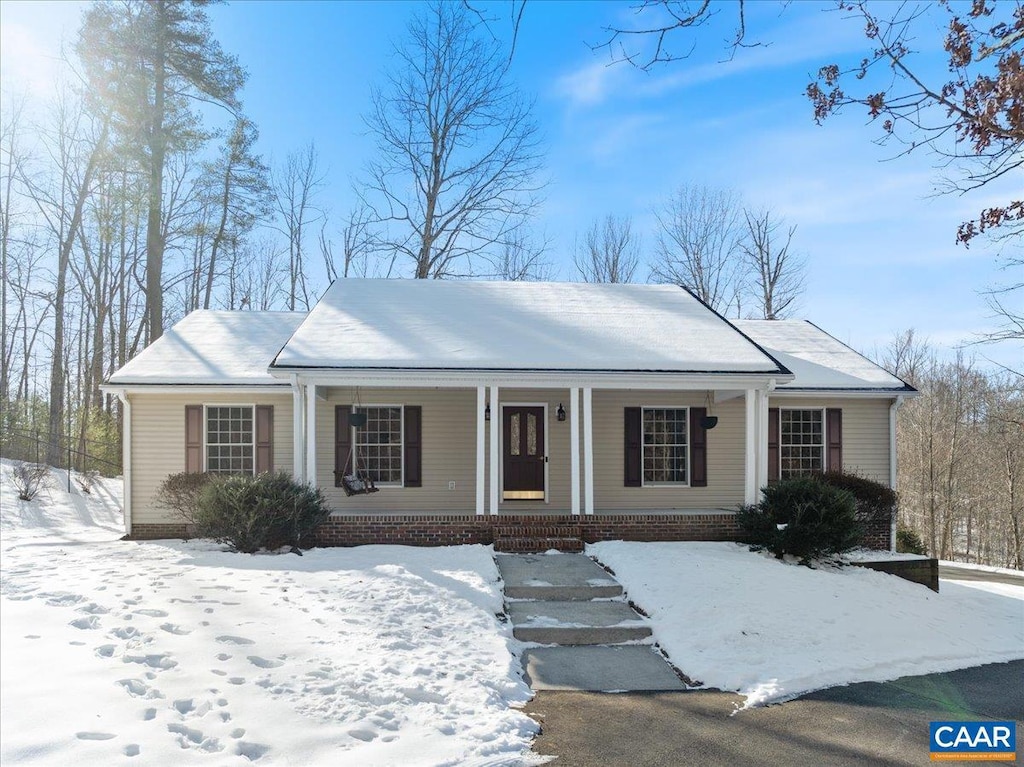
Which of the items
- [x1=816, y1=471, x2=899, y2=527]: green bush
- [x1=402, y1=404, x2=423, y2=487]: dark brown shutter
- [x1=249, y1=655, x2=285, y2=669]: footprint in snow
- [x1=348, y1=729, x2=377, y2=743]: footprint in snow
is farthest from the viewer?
[x1=402, y1=404, x2=423, y2=487]: dark brown shutter

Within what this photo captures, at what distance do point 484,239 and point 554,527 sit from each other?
14886 mm

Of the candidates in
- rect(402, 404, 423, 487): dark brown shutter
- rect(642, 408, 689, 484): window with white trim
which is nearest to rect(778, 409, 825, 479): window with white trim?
rect(642, 408, 689, 484): window with white trim

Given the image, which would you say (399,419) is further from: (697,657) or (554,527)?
(697,657)

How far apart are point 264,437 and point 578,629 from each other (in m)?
7.36

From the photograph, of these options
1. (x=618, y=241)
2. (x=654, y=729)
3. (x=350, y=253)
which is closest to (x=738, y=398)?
(x=654, y=729)

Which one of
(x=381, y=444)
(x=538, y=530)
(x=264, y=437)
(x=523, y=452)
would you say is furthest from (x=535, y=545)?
(x=264, y=437)

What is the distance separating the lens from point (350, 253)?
2669 centimetres

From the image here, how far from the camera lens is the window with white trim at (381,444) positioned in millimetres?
11945

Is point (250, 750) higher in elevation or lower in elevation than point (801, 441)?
lower

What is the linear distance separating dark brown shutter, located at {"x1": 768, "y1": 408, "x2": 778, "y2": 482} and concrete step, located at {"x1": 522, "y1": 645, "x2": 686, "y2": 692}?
6.99 m

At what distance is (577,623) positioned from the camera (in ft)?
22.6

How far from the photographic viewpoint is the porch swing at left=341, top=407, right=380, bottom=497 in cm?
1058

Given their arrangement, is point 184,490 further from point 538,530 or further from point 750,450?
point 750,450

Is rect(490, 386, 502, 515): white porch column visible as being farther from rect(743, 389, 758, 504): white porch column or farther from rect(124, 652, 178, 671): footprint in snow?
rect(124, 652, 178, 671): footprint in snow
